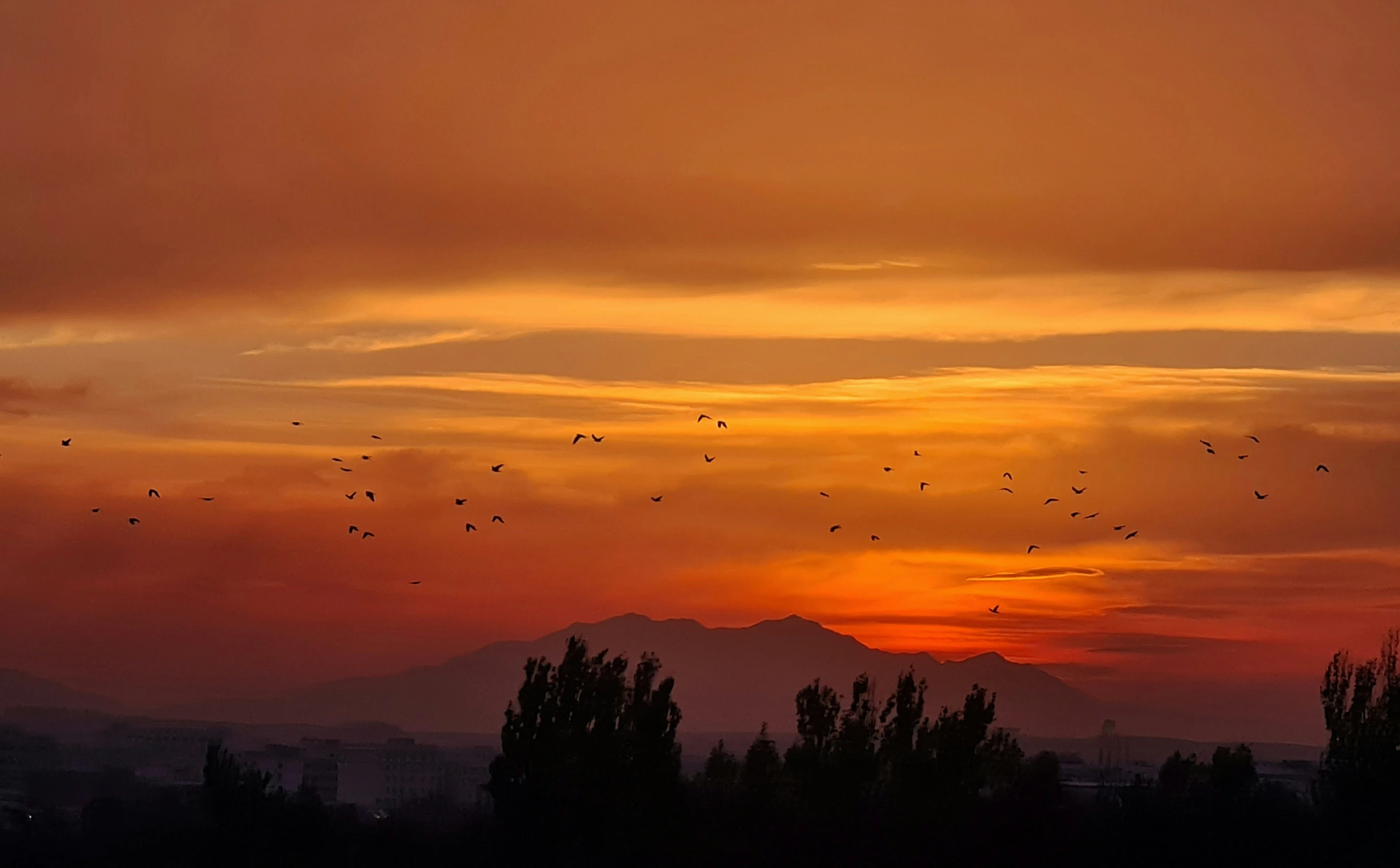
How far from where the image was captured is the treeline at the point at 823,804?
7800 cm

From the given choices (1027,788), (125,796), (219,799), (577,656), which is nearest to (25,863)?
(219,799)

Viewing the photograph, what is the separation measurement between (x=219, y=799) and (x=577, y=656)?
18.6m

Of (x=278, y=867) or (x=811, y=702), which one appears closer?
(x=278, y=867)

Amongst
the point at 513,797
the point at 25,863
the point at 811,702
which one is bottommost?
the point at 25,863

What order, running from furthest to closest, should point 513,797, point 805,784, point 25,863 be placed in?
point 25,863, point 805,784, point 513,797

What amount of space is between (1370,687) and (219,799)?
63752 millimetres

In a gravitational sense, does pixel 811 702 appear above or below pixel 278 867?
above

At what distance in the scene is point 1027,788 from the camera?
83.2 m

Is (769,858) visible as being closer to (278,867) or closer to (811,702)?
(811,702)

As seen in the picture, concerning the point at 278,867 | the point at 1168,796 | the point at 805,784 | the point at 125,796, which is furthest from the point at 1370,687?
the point at 125,796

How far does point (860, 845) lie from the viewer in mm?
82688

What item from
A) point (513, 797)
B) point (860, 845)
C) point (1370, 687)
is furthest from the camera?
point (1370, 687)

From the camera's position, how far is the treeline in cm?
7800

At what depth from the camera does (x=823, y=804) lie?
8850 cm
